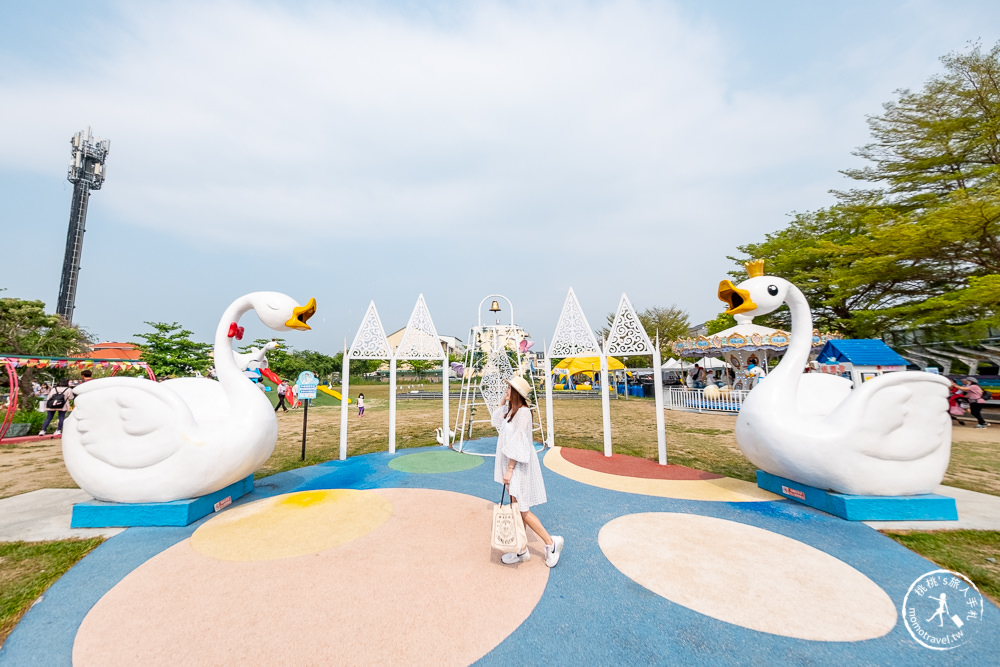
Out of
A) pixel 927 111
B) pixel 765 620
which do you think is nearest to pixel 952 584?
pixel 765 620

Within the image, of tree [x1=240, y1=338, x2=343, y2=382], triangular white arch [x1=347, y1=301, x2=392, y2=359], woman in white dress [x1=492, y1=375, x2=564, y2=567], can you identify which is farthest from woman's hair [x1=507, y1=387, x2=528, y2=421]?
tree [x1=240, y1=338, x2=343, y2=382]

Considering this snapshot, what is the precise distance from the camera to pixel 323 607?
249cm

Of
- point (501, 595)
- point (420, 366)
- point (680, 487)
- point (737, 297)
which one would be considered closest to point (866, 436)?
point (737, 297)

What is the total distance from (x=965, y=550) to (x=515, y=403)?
13.5 ft

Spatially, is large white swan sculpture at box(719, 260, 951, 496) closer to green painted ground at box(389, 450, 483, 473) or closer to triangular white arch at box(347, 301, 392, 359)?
green painted ground at box(389, 450, 483, 473)

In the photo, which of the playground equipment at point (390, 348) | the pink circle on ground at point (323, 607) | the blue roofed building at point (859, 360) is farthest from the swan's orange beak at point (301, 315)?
the blue roofed building at point (859, 360)

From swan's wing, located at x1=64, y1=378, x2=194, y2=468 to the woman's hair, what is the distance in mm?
3518

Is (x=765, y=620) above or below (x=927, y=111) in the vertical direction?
below

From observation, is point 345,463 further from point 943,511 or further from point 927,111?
point 927,111

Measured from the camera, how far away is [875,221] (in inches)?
567

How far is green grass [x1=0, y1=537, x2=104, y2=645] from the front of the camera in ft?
8.22

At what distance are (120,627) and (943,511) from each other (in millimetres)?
7109

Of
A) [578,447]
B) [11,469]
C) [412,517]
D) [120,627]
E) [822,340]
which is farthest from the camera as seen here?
[822,340]

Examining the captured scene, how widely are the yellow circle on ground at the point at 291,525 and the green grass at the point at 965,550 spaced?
4985 millimetres
